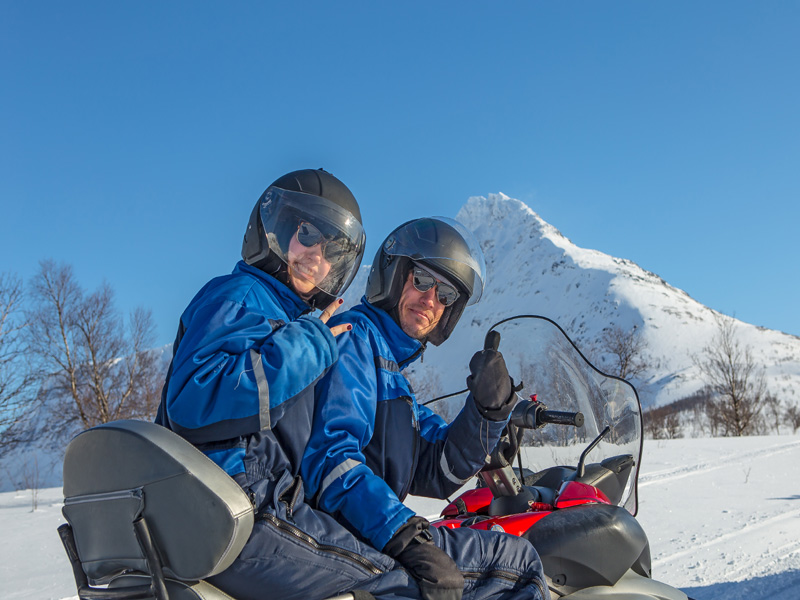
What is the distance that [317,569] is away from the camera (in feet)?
5.62

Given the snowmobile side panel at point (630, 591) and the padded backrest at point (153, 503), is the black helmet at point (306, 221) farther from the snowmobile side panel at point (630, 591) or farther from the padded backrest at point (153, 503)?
the snowmobile side panel at point (630, 591)

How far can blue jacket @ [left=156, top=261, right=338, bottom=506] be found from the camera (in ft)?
5.62

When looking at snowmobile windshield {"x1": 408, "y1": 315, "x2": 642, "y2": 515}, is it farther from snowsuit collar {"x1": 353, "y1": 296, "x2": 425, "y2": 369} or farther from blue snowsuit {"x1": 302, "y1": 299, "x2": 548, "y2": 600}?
blue snowsuit {"x1": 302, "y1": 299, "x2": 548, "y2": 600}

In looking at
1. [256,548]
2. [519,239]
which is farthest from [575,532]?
[519,239]

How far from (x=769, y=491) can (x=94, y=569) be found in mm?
9037

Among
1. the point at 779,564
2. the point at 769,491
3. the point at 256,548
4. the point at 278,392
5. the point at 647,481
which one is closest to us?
the point at 256,548

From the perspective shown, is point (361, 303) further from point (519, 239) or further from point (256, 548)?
point (519, 239)

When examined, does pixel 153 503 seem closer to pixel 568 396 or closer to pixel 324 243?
pixel 324 243

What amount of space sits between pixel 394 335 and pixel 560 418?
756 millimetres

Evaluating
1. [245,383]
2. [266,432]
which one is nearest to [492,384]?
[266,432]

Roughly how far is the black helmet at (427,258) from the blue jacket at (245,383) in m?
0.74

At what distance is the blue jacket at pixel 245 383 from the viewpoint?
1.71m

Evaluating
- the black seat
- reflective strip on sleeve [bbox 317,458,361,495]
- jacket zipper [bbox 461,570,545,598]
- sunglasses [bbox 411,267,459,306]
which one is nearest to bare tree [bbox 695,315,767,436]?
sunglasses [bbox 411,267,459,306]

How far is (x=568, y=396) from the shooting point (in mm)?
2844
